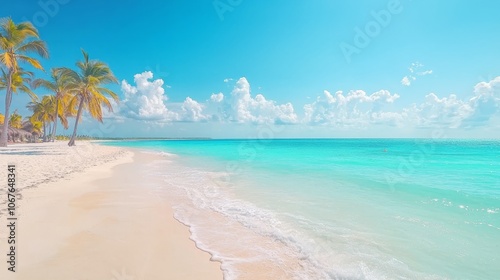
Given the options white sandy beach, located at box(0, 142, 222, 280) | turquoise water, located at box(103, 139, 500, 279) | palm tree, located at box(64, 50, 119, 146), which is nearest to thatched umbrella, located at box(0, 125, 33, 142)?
palm tree, located at box(64, 50, 119, 146)

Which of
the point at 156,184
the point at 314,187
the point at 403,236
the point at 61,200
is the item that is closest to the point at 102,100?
the point at 156,184

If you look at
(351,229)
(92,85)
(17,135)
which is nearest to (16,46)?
(92,85)

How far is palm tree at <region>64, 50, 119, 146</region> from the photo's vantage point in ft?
87.1

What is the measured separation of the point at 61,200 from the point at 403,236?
880 centimetres

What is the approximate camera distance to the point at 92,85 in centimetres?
2689

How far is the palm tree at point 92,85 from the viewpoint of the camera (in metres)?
26.5

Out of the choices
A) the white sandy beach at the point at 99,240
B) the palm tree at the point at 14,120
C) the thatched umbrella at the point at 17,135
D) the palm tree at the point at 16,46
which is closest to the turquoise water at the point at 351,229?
the white sandy beach at the point at 99,240

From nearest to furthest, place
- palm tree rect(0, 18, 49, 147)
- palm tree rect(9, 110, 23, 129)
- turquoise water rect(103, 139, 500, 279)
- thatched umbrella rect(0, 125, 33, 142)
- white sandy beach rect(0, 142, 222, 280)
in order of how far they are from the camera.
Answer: white sandy beach rect(0, 142, 222, 280), turquoise water rect(103, 139, 500, 279), palm tree rect(0, 18, 49, 147), thatched umbrella rect(0, 125, 33, 142), palm tree rect(9, 110, 23, 129)

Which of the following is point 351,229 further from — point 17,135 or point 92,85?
point 17,135

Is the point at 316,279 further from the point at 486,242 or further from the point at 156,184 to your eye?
the point at 156,184

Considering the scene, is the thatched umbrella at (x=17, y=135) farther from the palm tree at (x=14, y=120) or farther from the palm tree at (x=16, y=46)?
the palm tree at (x=16, y=46)

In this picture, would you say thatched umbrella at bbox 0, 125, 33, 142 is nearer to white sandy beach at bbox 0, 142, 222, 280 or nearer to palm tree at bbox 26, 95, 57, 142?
palm tree at bbox 26, 95, 57, 142

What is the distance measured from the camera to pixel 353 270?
392 cm

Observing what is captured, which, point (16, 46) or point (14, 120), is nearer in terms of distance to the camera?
point (16, 46)
